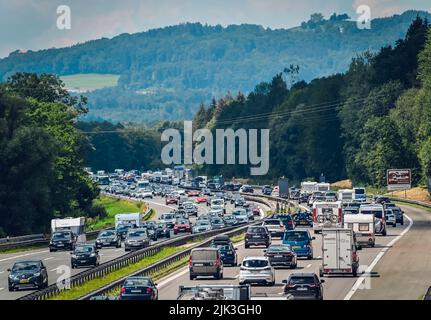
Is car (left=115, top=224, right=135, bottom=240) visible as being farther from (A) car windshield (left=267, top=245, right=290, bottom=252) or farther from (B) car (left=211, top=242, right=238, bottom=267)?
(A) car windshield (left=267, top=245, right=290, bottom=252)

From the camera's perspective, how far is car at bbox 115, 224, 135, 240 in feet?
335

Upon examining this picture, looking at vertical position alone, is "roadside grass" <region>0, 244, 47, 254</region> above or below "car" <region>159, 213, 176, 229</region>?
below

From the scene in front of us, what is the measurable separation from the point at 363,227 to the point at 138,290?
128 ft

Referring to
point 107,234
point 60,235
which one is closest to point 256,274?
point 60,235

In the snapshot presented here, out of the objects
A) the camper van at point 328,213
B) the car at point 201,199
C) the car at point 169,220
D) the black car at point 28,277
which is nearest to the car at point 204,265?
the black car at point 28,277

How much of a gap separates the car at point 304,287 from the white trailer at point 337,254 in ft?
40.4

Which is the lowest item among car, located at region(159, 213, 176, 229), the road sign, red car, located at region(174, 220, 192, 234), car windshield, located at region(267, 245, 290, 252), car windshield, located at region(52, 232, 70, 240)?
red car, located at region(174, 220, 192, 234)

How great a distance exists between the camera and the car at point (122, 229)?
102106 millimetres

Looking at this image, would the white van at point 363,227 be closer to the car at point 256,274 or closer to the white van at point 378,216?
the white van at point 378,216

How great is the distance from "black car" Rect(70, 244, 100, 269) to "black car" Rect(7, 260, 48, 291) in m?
11.4

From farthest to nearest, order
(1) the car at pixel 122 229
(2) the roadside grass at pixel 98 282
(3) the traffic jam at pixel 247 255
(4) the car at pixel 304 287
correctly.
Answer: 1. (1) the car at pixel 122 229
2. (2) the roadside grass at pixel 98 282
3. (3) the traffic jam at pixel 247 255
4. (4) the car at pixel 304 287

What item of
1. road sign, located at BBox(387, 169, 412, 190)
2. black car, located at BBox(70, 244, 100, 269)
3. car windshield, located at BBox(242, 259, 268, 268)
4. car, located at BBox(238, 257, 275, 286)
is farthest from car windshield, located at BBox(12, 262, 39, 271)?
road sign, located at BBox(387, 169, 412, 190)
